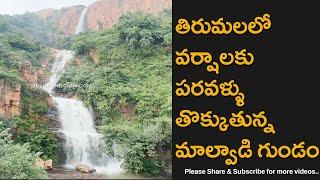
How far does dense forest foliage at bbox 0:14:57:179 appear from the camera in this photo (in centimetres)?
913

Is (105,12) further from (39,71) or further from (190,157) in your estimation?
(190,157)

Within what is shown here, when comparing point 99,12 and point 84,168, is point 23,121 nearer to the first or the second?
point 84,168

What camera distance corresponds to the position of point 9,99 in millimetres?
15016

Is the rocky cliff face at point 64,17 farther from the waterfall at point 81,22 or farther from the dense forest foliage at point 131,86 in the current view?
the dense forest foliage at point 131,86

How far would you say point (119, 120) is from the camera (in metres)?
16.6

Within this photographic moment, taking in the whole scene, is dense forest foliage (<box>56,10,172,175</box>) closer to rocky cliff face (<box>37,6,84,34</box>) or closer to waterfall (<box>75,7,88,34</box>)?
waterfall (<box>75,7,88,34</box>)

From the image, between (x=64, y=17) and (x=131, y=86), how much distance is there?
17706 millimetres

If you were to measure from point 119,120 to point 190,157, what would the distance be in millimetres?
10667

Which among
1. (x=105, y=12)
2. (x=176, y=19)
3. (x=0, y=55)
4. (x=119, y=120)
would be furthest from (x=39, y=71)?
(x=176, y=19)

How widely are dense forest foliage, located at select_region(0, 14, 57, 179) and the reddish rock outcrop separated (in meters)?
6.45

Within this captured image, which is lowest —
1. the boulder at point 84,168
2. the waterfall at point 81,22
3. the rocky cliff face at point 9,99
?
the boulder at point 84,168

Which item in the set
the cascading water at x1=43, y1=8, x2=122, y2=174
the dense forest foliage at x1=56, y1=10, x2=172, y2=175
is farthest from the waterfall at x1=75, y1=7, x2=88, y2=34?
the cascading water at x1=43, y1=8, x2=122, y2=174

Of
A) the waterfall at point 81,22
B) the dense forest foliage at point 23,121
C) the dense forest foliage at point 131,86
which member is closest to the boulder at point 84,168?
the dense forest foliage at point 131,86

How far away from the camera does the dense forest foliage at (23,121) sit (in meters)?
9.13
